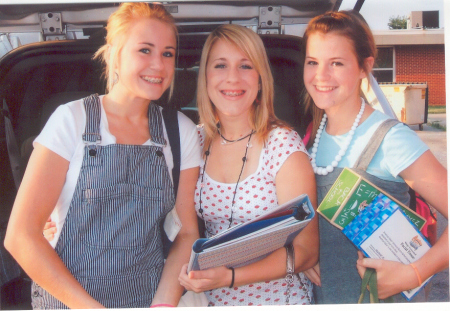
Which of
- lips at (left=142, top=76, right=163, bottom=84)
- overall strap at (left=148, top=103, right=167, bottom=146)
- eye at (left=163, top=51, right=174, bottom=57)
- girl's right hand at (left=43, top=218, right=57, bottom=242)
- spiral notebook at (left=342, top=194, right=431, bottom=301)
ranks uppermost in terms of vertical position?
eye at (left=163, top=51, right=174, bottom=57)

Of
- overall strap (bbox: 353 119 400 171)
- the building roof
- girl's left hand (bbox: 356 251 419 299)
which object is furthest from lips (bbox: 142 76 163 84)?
girl's left hand (bbox: 356 251 419 299)

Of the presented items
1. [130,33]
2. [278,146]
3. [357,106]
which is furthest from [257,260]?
[130,33]

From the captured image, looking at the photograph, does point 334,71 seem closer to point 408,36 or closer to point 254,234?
point 408,36

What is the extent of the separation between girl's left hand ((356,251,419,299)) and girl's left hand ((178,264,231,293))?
0.54m

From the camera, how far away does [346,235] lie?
1588mm

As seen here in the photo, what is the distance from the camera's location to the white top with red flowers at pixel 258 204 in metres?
1.69

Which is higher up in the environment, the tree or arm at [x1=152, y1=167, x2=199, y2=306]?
the tree

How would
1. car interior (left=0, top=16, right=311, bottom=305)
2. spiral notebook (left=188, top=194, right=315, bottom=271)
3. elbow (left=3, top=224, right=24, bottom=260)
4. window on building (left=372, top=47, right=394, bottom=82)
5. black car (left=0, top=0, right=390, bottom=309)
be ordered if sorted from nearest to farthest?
1. spiral notebook (left=188, top=194, right=315, bottom=271)
2. elbow (left=3, top=224, right=24, bottom=260)
3. window on building (left=372, top=47, right=394, bottom=82)
4. black car (left=0, top=0, right=390, bottom=309)
5. car interior (left=0, top=16, right=311, bottom=305)

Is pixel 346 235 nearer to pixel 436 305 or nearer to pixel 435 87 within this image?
pixel 436 305

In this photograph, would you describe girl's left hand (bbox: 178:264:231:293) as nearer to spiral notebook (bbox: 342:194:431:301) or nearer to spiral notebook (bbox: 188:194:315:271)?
spiral notebook (bbox: 188:194:315:271)

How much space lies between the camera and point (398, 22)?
75.8 inches

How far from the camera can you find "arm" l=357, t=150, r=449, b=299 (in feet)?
4.90

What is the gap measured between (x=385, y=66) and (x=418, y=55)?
42cm

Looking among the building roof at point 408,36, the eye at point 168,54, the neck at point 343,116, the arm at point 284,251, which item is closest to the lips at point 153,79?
the eye at point 168,54
